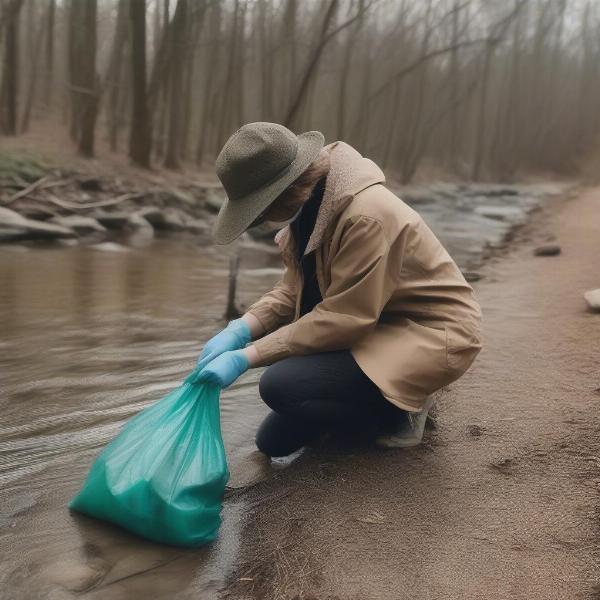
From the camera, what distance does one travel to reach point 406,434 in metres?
2.63

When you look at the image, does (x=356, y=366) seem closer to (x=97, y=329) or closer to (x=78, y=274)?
(x=97, y=329)

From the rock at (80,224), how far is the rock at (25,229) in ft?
1.15

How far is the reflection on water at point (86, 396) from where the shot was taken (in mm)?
2035

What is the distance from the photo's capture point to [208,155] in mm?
23875

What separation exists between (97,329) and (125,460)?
3156 millimetres

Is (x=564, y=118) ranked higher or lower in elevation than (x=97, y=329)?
higher

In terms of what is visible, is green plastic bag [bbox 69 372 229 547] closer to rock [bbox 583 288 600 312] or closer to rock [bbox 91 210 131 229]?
rock [bbox 583 288 600 312]

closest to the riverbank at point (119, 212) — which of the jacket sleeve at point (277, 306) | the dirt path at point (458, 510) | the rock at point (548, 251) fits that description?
the rock at point (548, 251)

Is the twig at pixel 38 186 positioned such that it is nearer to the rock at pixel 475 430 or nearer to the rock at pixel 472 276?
the rock at pixel 472 276

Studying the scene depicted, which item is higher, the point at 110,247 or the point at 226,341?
the point at 226,341

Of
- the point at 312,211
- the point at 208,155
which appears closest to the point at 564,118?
the point at 208,155

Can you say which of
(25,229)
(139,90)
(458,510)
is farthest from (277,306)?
(139,90)

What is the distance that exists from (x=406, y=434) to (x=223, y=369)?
2.57 ft

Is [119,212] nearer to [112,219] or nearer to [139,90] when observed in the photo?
[112,219]
